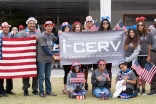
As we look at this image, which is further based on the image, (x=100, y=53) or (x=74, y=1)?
(x=74, y=1)

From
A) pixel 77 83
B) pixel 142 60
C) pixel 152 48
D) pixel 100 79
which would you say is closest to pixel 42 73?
pixel 77 83

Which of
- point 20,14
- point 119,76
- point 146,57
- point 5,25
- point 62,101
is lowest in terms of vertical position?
point 62,101

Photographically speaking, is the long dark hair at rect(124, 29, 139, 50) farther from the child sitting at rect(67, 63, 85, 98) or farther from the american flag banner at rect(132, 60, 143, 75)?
the child sitting at rect(67, 63, 85, 98)

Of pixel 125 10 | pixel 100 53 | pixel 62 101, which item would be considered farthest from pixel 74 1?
pixel 62 101

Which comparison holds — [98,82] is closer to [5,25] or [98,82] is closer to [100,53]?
[100,53]

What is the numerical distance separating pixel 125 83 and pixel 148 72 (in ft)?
2.20

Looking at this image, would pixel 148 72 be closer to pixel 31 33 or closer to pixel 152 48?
pixel 152 48

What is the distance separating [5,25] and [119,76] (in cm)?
289

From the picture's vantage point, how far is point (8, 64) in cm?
678

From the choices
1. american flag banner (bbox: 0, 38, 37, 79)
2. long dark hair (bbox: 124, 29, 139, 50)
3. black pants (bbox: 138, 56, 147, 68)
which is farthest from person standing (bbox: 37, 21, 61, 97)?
black pants (bbox: 138, 56, 147, 68)

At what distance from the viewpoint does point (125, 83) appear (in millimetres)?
6609

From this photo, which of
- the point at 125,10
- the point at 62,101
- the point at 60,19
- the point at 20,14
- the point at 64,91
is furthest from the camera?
the point at 60,19

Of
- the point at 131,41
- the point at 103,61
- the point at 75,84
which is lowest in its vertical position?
the point at 75,84

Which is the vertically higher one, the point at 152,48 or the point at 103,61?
the point at 152,48
